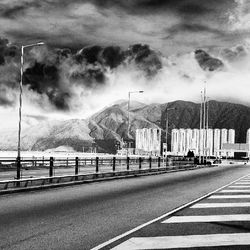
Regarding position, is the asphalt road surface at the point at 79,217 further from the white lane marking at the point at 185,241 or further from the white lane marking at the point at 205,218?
the white lane marking at the point at 205,218

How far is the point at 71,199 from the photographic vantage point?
16.4m

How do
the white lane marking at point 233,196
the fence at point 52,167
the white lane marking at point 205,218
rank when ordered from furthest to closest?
the fence at point 52,167, the white lane marking at point 233,196, the white lane marking at point 205,218

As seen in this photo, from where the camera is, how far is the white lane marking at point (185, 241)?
857 centimetres

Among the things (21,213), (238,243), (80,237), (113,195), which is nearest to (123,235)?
(80,237)

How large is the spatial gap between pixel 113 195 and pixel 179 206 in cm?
392

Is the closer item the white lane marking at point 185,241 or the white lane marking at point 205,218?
the white lane marking at point 185,241

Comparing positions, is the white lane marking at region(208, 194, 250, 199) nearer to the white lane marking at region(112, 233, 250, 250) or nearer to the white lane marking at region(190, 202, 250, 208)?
the white lane marking at region(190, 202, 250, 208)

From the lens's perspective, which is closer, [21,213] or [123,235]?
[123,235]

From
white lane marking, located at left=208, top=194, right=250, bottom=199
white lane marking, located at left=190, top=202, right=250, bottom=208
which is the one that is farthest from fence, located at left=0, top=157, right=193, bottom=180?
white lane marking, located at left=190, top=202, right=250, bottom=208

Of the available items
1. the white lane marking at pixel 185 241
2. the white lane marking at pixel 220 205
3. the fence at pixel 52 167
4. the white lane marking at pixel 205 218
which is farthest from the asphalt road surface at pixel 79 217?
the fence at pixel 52 167

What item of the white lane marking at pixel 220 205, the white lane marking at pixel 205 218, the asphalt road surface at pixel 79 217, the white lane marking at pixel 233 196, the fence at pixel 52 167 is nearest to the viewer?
the asphalt road surface at pixel 79 217

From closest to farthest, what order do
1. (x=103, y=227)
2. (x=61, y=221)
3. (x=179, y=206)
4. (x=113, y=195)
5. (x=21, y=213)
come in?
1. (x=103, y=227)
2. (x=61, y=221)
3. (x=21, y=213)
4. (x=179, y=206)
5. (x=113, y=195)

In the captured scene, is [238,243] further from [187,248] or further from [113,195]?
[113,195]

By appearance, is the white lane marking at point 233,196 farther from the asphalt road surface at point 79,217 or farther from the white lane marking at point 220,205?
the white lane marking at point 220,205
